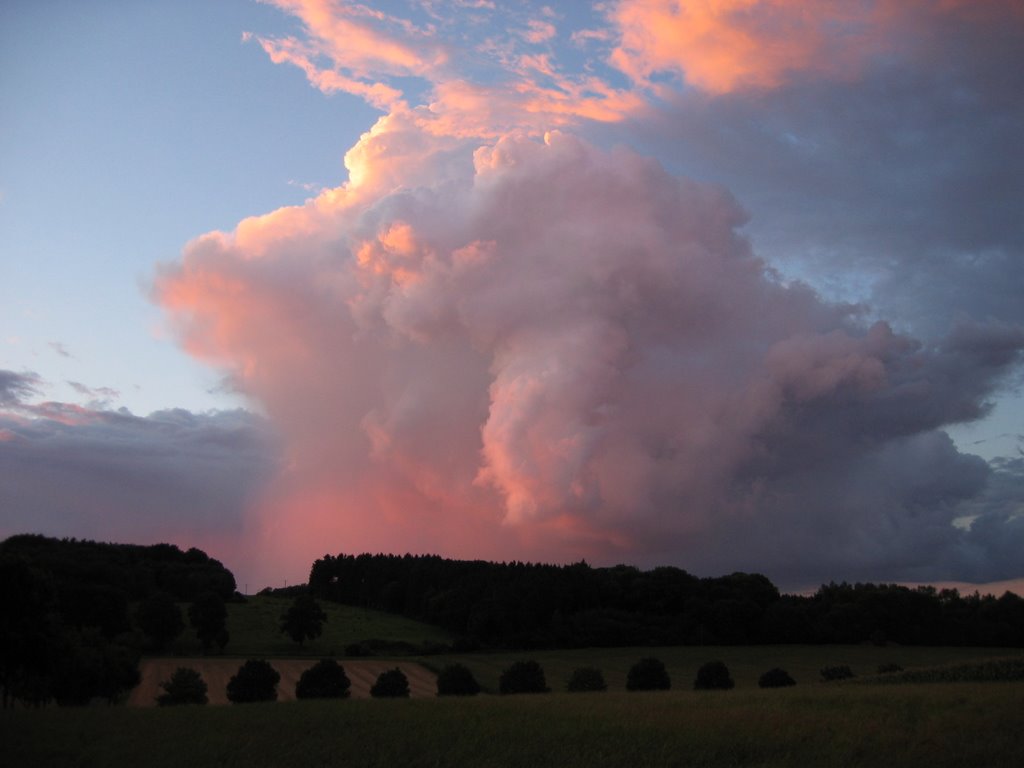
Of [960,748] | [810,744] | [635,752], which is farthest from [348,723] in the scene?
[960,748]

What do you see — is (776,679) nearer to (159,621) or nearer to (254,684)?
(254,684)

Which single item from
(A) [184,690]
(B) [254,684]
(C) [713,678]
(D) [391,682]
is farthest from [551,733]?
(C) [713,678]

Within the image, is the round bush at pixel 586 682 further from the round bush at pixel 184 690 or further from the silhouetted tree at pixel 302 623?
the silhouetted tree at pixel 302 623

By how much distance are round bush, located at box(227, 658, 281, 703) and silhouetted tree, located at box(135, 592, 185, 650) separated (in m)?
38.5

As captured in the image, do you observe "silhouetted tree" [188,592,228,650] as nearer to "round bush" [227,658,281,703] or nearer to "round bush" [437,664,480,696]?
"round bush" [227,658,281,703]

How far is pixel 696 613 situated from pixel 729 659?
20.3 m

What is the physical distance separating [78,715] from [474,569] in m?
120

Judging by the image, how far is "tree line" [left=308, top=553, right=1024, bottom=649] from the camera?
116m

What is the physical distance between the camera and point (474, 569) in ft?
537

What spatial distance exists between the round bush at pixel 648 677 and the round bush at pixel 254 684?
88.8 ft

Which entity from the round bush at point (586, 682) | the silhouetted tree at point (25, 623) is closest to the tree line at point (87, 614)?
A: the silhouetted tree at point (25, 623)

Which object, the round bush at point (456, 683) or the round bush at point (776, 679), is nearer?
the round bush at point (456, 683)

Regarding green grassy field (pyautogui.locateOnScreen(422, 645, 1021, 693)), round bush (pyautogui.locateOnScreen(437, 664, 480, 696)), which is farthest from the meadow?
green grassy field (pyautogui.locateOnScreen(422, 645, 1021, 693))

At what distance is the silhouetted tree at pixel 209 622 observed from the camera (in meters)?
102
